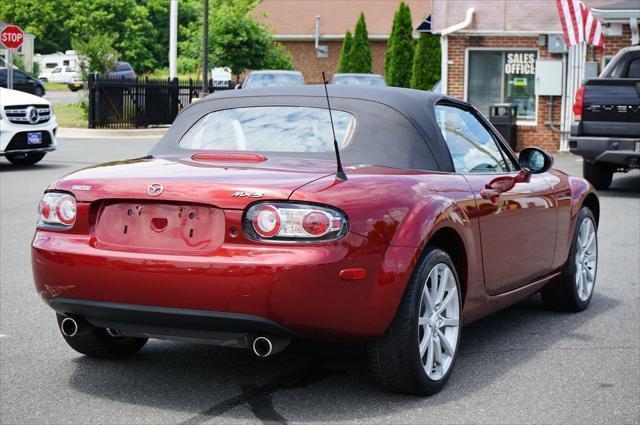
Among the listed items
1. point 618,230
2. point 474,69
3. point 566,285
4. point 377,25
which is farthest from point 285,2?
point 566,285

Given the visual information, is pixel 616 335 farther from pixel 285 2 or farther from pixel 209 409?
pixel 285 2

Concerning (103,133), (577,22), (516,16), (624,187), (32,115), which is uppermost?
(516,16)

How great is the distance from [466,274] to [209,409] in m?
1.51

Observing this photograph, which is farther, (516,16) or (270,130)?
(516,16)

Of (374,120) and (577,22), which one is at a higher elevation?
(577,22)

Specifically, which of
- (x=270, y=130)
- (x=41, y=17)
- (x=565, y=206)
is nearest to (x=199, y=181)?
(x=270, y=130)

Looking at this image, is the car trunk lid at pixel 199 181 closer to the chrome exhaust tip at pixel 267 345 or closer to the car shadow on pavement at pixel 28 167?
the chrome exhaust tip at pixel 267 345

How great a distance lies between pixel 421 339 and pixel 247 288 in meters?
0.98

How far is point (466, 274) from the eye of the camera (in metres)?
5.84

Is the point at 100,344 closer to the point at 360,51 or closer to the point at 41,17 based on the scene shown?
the point at 360,51

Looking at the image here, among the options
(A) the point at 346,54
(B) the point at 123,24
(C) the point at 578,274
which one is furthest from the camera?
(B) the point at 123,24

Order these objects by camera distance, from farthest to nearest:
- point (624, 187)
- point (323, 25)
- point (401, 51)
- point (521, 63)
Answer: point (323, 25) < point (401, 51) < point (521, 63) < point (624, 187)

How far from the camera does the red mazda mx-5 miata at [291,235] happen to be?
492 centimetres

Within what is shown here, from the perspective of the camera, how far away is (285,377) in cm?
574
